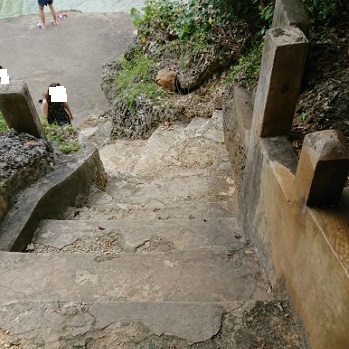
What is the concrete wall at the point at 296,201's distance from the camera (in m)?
1.69

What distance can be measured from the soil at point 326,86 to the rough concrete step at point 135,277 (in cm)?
94

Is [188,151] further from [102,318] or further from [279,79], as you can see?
[102,318]

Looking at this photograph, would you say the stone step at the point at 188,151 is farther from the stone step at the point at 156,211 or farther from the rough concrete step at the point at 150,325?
the rough concrete step at the point at 150,325

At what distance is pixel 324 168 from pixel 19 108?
285cm

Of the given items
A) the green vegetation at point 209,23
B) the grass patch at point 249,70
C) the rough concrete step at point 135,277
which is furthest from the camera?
the grass patch at point 249,70

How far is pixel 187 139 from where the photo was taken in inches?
222

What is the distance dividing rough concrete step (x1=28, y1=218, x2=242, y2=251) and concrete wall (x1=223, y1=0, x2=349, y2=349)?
9.9 inches

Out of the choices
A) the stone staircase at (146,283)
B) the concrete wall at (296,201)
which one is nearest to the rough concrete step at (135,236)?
the stone staircase at (146,283)

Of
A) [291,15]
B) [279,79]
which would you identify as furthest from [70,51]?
[279,79]

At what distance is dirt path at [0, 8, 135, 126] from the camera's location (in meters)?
9.20

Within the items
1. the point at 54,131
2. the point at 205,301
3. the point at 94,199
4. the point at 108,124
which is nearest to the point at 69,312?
the point at 205,301

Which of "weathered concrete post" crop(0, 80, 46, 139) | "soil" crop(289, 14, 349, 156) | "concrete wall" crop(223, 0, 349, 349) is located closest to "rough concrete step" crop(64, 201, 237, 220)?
"concrete wall" crop(223, 0, 349, 349)

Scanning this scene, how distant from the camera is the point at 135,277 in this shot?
272 cm

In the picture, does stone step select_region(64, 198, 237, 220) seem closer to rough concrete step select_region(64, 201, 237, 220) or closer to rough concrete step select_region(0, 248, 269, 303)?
rough concrete step select_region(64, 201, 237, 220)
